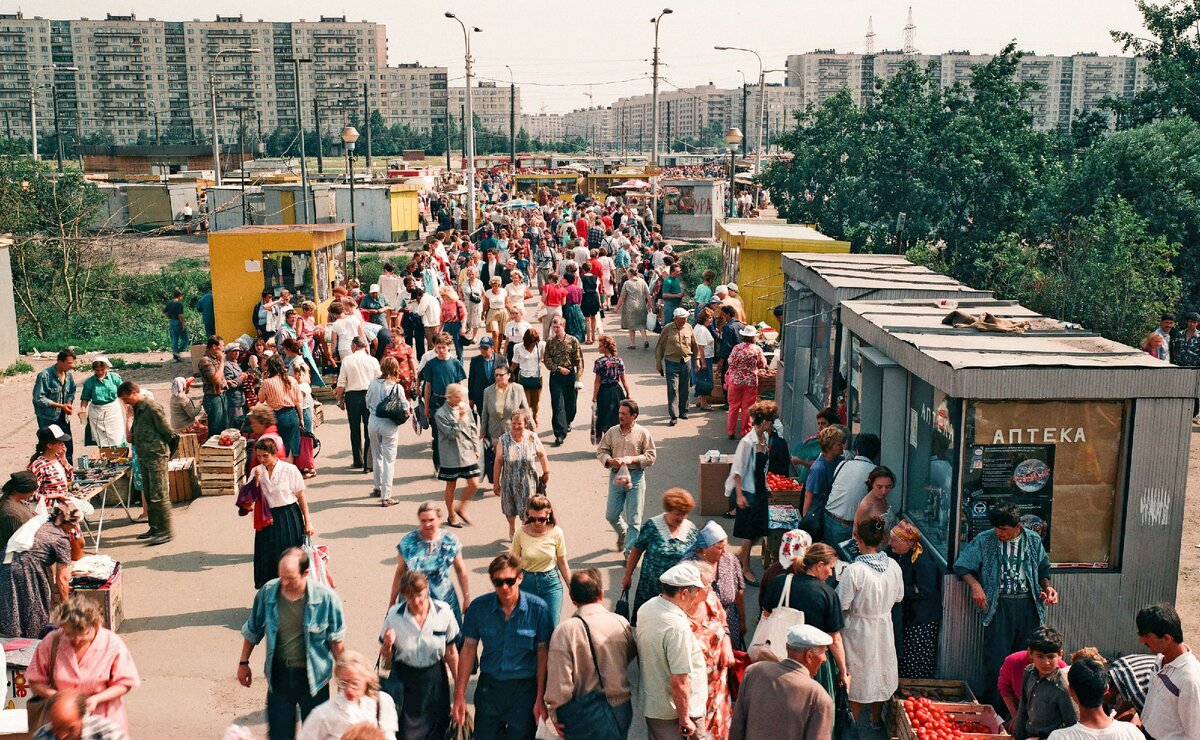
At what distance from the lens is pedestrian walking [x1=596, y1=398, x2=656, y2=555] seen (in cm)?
968

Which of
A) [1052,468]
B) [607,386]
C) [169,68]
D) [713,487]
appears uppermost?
[169,68]

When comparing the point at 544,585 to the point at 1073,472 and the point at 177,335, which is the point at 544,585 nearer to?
the point at 1073,472

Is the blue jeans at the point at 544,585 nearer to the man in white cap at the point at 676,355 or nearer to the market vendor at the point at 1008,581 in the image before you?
the market vendor at the point at 1008,581

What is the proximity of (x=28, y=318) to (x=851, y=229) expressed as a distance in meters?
19.7

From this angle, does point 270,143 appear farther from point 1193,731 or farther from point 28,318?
point 1193,731

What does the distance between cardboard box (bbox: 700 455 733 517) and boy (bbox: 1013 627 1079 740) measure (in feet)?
17.3

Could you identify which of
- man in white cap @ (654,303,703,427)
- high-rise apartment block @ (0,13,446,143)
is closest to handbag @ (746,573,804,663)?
man in white cap @ (654,303,703,427)

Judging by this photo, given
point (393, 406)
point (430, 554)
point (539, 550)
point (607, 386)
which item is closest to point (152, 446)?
point (393, 406)

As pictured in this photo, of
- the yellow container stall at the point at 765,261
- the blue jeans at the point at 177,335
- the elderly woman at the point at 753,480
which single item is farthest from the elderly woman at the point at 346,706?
the blue jeans at the point at 177,335

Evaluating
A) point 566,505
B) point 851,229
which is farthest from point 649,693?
point 851,229

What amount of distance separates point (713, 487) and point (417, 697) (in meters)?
5.62

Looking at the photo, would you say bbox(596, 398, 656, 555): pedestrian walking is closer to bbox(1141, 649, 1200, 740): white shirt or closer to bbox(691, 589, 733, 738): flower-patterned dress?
bbox(691, 589, 733, 738): flower-patterned dress

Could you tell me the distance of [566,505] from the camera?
11.9 metres

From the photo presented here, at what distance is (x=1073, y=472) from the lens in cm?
769
